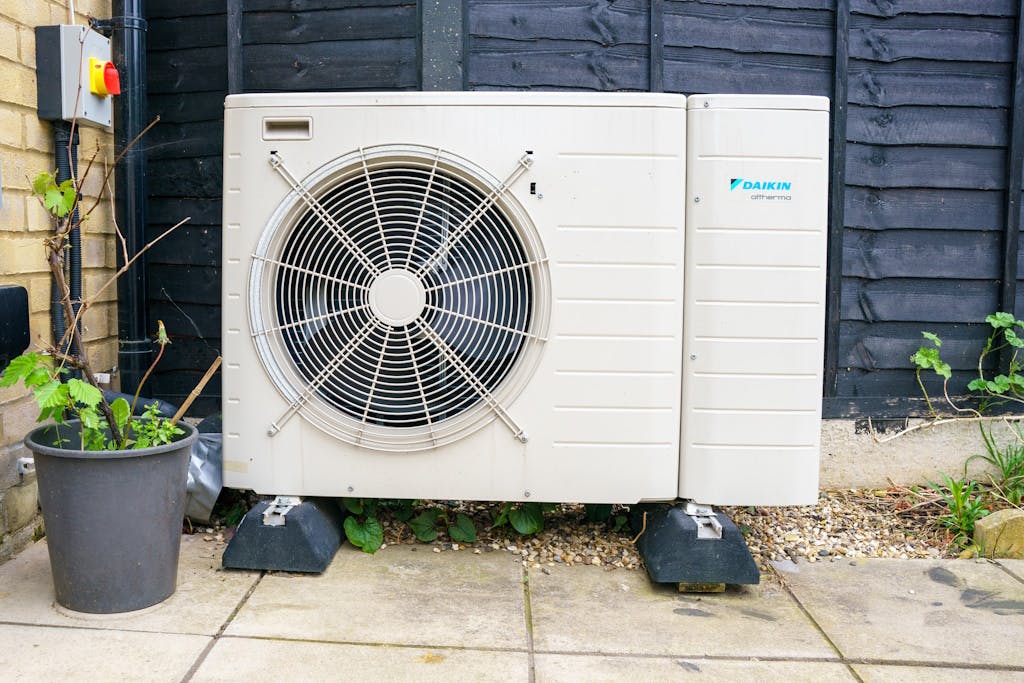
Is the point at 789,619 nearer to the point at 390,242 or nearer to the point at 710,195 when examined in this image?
the point at 710,195

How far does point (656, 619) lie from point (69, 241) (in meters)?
2.12

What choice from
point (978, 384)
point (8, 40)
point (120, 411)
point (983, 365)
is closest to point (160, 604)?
point (120, 411)

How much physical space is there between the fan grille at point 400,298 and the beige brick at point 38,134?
2.89 ft

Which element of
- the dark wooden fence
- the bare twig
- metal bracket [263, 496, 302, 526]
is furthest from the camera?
the dark wooden fence

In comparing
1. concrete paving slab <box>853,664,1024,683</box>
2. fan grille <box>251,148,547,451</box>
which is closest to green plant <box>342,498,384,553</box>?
fan grille <box>251,148,547,451</box>

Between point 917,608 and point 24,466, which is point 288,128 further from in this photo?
point 917,608

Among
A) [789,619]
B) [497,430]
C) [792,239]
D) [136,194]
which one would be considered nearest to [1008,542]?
[789,619]

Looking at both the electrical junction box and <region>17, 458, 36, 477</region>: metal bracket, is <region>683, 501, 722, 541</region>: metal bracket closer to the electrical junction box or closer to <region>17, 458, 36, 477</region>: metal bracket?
<region>17, 458, 36, 477</region>: metal bracket

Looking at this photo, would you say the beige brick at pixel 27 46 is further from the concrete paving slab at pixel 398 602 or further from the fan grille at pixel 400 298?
the concrete paving slab at pixel 398 602

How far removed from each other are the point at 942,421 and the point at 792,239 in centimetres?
140

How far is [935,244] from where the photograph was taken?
330cm

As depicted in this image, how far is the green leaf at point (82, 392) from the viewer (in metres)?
2.00

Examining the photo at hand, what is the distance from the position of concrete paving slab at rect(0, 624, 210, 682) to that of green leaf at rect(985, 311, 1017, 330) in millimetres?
2906

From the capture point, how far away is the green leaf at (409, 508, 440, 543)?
107 inches
